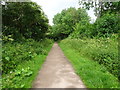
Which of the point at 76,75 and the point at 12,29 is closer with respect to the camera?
the point at 76,75

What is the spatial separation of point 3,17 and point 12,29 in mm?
1828

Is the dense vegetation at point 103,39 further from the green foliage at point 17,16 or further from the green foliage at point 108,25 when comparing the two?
the green foliage at point 17,16

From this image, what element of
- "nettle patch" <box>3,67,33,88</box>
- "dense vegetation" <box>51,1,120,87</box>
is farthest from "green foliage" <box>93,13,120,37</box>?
"nettle patch" <box>3,67,33,88</box>

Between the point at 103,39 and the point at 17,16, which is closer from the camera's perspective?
the point at 103,39

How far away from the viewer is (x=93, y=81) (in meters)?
5.39

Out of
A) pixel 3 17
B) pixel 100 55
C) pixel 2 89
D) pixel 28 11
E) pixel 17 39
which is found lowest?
pixel 2 89

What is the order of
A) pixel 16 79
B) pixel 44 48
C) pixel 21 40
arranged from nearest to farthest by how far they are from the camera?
pixel 16 79, pixel 21 40, pixel 44 48

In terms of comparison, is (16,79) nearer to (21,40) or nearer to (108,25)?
(21,40)

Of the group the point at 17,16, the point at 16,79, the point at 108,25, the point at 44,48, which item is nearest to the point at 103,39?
the point at 108,25

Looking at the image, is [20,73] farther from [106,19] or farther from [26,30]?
[106,19]

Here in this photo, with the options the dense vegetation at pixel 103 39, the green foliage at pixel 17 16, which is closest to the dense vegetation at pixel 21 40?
the green foliage at pixel 17 16

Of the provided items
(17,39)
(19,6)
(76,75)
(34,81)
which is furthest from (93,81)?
(19,6)

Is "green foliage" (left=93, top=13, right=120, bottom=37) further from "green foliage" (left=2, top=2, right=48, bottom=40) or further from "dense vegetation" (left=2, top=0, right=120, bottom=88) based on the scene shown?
"green foliage" (left=2, top=2, right=48, bottom=40)

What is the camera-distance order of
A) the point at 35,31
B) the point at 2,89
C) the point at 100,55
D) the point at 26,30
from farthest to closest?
the point at 35,31 < the point at 26,30 < the point at 100,55 < the point at 2,89
